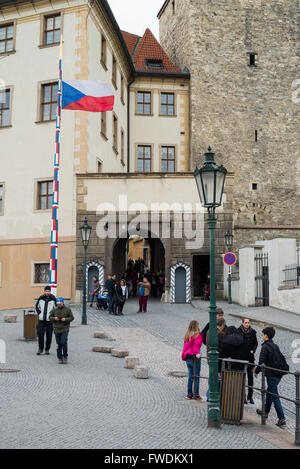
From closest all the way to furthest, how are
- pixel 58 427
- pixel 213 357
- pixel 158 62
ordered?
pixel 58 427
pixel 213 357
pixel 158 62

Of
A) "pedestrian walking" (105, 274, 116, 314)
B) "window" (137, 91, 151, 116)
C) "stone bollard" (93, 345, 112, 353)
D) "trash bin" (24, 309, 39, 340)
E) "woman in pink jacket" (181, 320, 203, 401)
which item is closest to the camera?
"woman in pink jacket" (181, 320, 203, 401)

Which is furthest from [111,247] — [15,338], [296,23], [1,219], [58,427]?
[296,23]

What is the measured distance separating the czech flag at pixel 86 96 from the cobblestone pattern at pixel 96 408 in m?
9.52

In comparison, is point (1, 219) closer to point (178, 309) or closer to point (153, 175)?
point (153, 175)

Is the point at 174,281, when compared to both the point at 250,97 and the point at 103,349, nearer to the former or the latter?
the point at 103,349

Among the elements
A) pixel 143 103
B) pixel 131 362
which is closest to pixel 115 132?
pixel 143 103

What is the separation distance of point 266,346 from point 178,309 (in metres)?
14.3

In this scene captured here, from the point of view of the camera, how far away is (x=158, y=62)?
35.6 m

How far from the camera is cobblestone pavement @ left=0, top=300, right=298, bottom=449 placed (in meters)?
6.48

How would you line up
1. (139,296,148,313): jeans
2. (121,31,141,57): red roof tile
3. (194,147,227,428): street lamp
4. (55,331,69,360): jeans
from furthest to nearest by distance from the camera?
(121,31,141,57): red roof tile, (139,296,148,313): jeans, (55,331,69,360): jeans, (194,147,227,428): street lamp

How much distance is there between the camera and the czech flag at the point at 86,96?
19297mm

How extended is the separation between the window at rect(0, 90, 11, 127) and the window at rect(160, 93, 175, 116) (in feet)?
37.4

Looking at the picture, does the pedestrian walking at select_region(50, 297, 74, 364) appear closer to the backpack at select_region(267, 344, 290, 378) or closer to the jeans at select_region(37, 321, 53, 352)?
the jeans at select_region(37, 321, 53, 352)

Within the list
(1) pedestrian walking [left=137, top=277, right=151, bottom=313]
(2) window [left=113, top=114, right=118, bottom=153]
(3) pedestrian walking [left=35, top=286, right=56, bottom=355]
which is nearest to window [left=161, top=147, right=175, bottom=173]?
(2) window [left=113, top=114, right=118, bottom=153]
